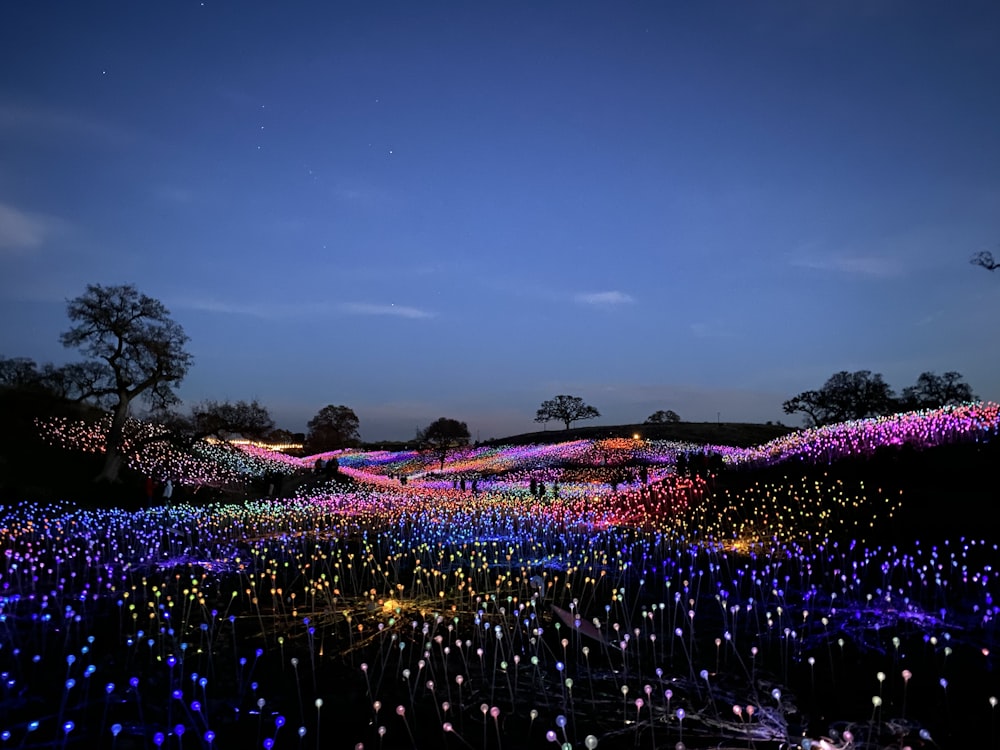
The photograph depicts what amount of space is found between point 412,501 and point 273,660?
14.3 m

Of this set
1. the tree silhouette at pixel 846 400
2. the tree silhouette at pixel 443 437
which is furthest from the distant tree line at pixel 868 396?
the tree silhouette at pixel 443 437

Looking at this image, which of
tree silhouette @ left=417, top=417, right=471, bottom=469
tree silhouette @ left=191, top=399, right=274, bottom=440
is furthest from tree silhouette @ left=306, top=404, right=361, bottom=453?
tree silhouette @ left=191, top=399, right=274, bottom=440

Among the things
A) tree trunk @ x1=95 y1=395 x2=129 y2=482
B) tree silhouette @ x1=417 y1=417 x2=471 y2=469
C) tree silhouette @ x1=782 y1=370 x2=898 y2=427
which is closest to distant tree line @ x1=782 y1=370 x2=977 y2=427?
tree silhouette @ x1=782 y1=370 x2=898 y2=427

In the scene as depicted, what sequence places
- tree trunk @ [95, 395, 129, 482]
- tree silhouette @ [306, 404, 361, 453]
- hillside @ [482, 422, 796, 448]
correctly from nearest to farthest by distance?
tree trunk @ [95, 395, 129, 482] → hillside @ [482, 422, 796, 448] → tree silhouette @ [306, 404, 361, 453]

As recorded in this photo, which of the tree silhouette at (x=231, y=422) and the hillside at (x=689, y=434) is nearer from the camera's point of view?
the tree silhouette at (x=231, y=422)

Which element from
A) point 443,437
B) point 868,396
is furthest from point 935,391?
point 443,437

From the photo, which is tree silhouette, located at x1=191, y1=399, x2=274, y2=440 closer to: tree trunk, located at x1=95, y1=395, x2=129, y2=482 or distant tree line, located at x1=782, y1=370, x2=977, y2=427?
tree trunk, located at x1=95, y1=395, x2=129, y2=482

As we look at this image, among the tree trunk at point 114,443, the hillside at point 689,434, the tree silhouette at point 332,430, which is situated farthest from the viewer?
the tree silhouette at point 332,430

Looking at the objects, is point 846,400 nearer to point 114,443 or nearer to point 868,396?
point 868,396

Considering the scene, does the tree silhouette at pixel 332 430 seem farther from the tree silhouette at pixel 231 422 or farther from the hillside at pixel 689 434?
the tree silhouette at pixel 231 422

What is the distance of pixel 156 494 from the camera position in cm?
2247

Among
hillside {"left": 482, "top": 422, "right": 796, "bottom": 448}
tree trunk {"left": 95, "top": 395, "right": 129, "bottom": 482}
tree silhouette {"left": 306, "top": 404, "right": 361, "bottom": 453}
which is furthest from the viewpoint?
tree silhouette {"left": 306, "top": 404, "right": 361, "bottom": 453}

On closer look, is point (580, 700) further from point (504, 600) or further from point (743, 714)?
point (504, 600)

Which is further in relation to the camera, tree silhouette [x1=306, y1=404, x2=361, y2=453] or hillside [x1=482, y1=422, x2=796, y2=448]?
tree silhouette [x1=306, y1=404, x2=361, y2=453]
